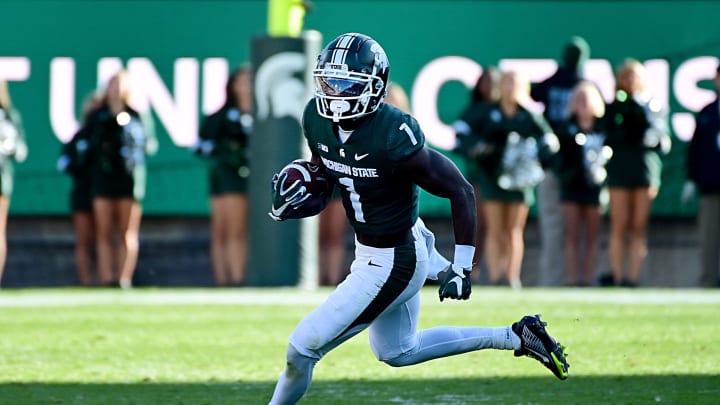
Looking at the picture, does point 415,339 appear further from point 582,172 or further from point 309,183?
point 582,172

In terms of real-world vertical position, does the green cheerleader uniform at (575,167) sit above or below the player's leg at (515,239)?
above

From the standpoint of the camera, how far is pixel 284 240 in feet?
46.6

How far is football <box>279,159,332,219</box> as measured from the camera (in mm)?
6355

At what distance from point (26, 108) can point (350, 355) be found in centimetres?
786

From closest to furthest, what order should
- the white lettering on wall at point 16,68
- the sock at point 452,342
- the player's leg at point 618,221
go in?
the sock at point 452,342
the player's leg at point 618,221
the white lettering on wall at point 16,68

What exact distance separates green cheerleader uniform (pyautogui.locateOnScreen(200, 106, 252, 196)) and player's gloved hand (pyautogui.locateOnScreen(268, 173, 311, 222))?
813 centimetres

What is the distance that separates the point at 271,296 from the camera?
1302 centimetres

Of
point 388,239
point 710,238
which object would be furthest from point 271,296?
point 388,239

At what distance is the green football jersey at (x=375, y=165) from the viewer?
610 centimetres

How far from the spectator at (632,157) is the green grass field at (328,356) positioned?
0.95 metres

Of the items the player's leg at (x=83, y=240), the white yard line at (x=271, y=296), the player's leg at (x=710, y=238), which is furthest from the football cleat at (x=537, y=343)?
the player's leg at (x=83, y=240)

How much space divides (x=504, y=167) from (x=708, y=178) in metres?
1.89

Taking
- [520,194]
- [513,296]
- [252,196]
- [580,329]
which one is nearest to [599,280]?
[520,194]

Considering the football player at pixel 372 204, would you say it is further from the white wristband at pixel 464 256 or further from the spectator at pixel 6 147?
the spectator at pixel 6 147
